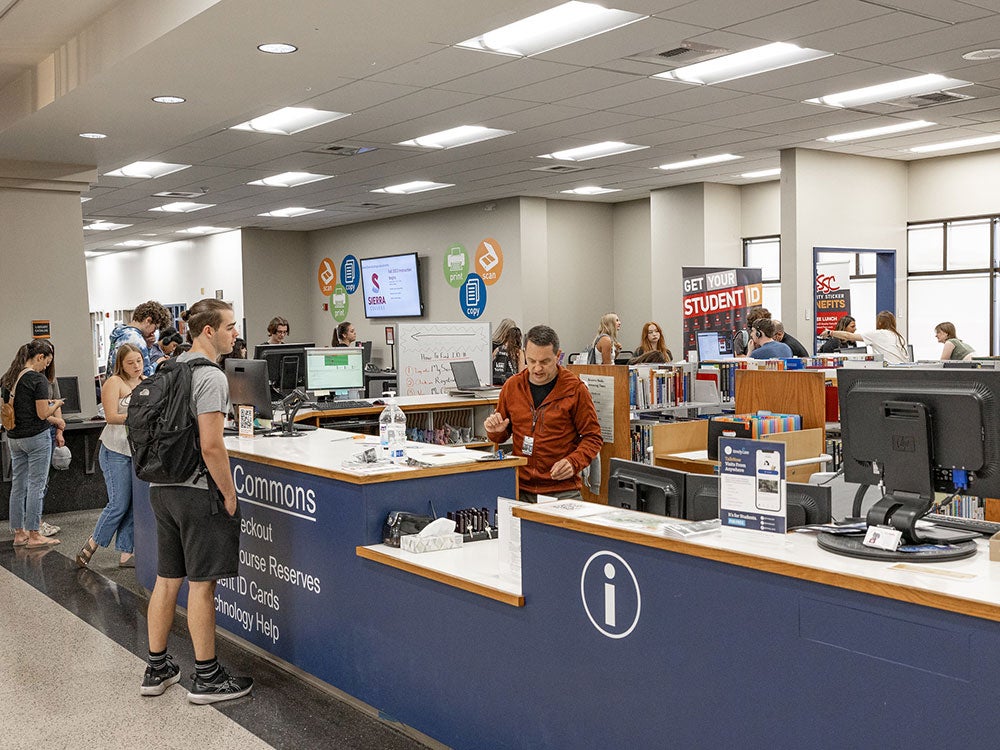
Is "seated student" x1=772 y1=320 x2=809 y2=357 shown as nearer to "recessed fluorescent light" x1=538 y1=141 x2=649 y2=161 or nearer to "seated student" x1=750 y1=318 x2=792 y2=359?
"seated student" x1=750 y1=318 x2=792 y2=359

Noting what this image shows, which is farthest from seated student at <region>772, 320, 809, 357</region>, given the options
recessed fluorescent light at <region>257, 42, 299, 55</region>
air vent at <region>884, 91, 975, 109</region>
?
recessed fluorescent light at <region>257, 42, 299, 55</region>

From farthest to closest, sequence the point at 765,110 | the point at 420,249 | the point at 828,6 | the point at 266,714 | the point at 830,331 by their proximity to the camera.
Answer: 1. the point at 420,249
2. the point at 830,331
3. the point at 765,110
4. the point at 828,6
5. the point at 266,714

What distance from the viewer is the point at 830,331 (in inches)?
408

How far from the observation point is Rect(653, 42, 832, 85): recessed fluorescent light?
252 inches

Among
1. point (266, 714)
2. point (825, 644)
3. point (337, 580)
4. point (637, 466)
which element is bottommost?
point (266, 714)

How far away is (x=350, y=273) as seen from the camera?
16.7 metres

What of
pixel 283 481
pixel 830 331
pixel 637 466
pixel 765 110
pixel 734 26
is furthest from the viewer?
pixel 830 331

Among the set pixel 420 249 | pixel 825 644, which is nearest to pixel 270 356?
pixel 825 644

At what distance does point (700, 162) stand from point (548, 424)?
6.77 metres

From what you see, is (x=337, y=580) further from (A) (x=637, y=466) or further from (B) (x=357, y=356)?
(B) (x=357, y=356)

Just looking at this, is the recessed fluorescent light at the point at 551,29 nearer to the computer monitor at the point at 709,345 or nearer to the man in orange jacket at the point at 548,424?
the man in orange jacket at the point at 548,424

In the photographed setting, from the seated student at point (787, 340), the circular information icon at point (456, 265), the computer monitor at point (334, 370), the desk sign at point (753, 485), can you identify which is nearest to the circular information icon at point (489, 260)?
the circular information icon at point (456, 265)

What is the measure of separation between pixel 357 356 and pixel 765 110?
3.93m

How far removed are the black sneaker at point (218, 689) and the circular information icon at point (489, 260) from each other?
10044 mm
